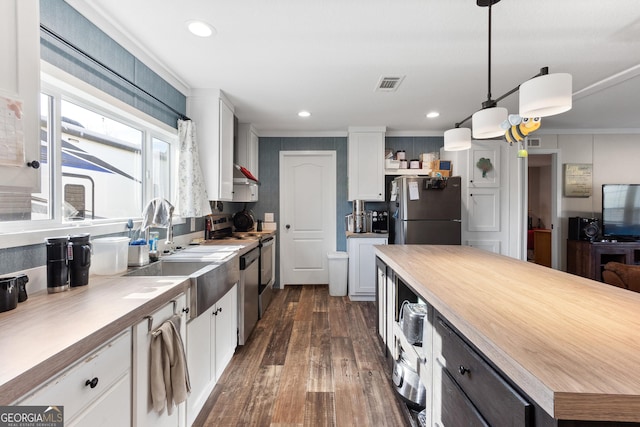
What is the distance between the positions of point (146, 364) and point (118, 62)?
1.85 m

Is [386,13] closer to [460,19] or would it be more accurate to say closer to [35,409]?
[460,19]

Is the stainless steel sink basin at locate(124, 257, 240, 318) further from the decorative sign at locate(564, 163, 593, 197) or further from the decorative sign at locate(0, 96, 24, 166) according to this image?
the decorative sign at locate(564, 163, 593, 197)

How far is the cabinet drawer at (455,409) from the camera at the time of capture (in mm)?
899

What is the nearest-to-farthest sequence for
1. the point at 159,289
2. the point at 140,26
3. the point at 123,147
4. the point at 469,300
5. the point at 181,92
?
the point at 469,300, the point at 159,289, the point at 140,26, the point at 123,147, the point at 181,92

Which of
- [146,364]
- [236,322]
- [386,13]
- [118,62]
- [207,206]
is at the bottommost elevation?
[236,322]

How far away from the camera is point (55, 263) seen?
4.05 ft

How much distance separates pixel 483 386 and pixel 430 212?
2.97m

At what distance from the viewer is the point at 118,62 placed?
1.88 meters

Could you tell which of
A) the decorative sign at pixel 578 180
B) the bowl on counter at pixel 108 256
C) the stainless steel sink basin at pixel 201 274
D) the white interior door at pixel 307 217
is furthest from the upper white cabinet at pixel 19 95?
the decorative sign at pixel 578 180

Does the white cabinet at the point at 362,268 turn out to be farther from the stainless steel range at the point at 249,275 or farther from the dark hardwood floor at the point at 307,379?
the stainless steel range at the point at 249,275

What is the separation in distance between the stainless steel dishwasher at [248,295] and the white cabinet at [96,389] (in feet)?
4.89

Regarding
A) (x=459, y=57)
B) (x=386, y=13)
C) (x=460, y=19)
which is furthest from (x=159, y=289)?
(x=459, y=57)

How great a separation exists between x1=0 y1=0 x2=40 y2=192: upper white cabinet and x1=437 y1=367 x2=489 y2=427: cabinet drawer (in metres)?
1.68

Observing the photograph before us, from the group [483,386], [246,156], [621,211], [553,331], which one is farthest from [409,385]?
[621,211]
